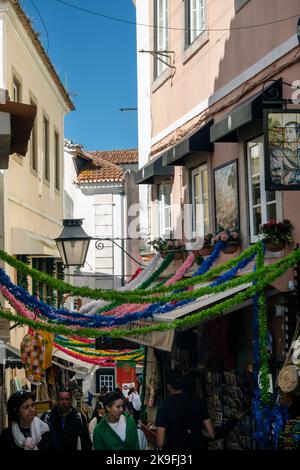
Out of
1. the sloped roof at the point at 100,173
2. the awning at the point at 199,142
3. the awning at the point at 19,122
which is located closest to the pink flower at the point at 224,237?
the awning at the point at 199,142

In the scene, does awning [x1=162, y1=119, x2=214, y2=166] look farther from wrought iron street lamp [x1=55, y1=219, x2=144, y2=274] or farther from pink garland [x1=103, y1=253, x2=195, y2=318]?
wrought iron street lamp [x1=55, y1=219, x2=144, y2=274]

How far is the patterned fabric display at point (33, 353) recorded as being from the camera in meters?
15.6

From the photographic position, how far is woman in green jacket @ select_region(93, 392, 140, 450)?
937 cm

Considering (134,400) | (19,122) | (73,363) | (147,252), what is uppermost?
(19,122)

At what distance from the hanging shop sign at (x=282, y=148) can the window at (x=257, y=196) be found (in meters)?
1.76

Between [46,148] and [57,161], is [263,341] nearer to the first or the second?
[46,148]

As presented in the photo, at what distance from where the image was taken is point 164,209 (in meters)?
18.3

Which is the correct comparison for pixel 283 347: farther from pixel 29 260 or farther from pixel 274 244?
pixel 29 260

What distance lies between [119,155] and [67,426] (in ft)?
123

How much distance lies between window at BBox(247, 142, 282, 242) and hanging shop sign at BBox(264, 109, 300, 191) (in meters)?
1.76

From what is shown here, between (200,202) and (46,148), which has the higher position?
(46,148)

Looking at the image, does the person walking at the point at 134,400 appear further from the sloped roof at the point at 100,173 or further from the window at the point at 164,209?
the sloped roof at the point at 100,173

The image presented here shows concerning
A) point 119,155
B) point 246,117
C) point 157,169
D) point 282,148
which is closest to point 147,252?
point 157,169
